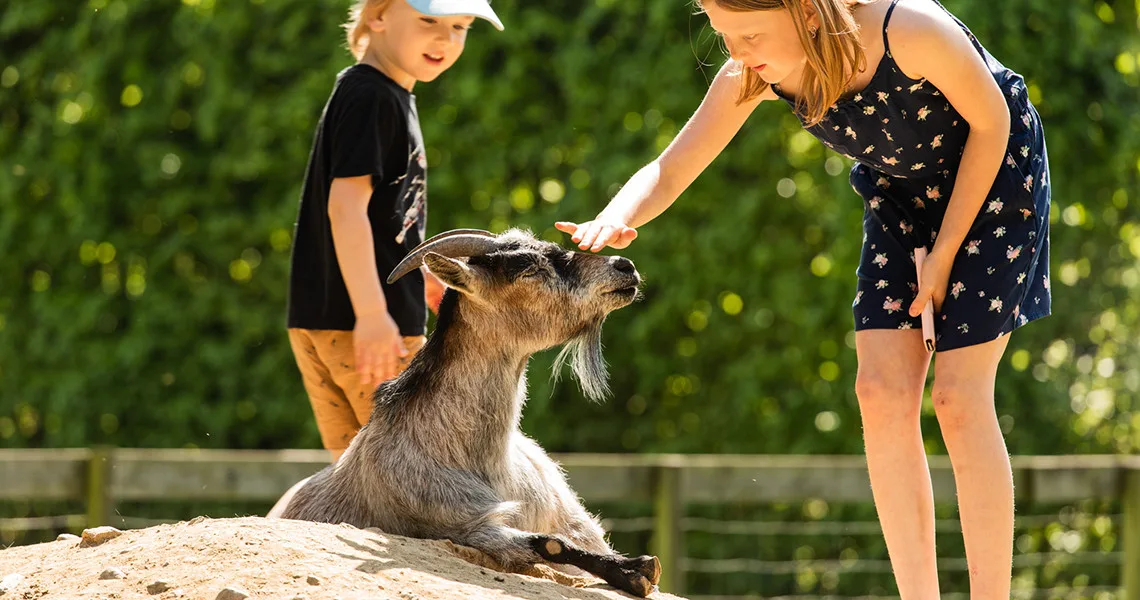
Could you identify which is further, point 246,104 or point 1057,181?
point 246,104

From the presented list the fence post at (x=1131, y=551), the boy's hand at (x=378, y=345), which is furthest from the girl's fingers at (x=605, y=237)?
the fence post at (x=1131, y=551)

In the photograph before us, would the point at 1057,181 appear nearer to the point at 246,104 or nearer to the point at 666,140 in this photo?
the point at 666,140

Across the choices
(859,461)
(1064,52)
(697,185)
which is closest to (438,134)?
(697,185)

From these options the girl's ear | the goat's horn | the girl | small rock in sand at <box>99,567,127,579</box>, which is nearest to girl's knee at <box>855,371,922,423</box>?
the girl

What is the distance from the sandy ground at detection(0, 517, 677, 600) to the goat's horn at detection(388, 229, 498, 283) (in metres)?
0.71

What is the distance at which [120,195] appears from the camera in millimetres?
7391

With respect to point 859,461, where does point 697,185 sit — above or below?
above

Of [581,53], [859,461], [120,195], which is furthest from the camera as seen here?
[120,195]

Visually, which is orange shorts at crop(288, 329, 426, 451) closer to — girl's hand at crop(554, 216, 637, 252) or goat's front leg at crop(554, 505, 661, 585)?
goat's front leg at crop(554, 505, 661, 585)

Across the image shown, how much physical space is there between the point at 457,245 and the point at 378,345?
504 millimetres


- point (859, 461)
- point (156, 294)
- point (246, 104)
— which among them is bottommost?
point (859, 461)

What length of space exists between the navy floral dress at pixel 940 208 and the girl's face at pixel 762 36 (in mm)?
234

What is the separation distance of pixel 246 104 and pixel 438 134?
989 millimetres

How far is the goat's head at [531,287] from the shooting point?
152 inches
